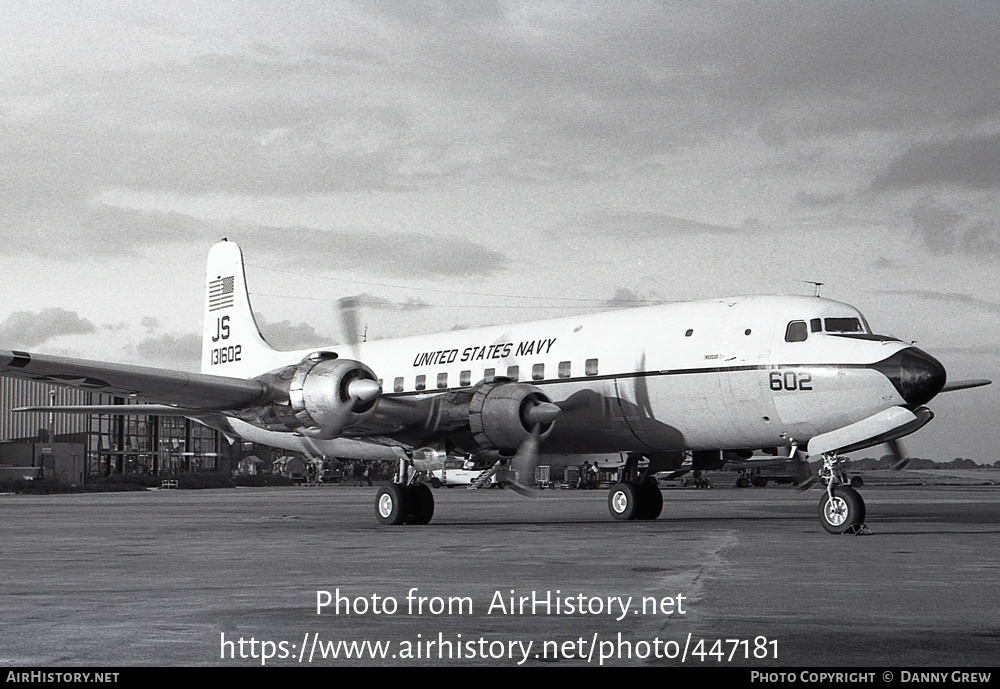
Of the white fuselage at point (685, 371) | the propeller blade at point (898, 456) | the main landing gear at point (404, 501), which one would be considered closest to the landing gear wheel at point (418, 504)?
the main landing gear at point (404, 501)

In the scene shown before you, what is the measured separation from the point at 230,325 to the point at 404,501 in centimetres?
883

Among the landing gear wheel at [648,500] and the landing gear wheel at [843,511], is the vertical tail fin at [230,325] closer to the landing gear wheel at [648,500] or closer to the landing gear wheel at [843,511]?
the landing gear wheel at [648,500]

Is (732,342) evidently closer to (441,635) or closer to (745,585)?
(745,585)

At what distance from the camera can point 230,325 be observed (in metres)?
26.8

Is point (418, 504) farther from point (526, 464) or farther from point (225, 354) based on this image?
point (225, 354)

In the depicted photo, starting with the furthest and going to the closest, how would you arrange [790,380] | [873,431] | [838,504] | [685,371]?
[685,371]
[790,380]
[838,504]
[873,431]

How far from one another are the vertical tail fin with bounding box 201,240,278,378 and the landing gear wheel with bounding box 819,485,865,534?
44.2ft

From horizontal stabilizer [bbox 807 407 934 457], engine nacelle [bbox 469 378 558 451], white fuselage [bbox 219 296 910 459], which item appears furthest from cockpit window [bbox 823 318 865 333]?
engine nacelle [bbox 469 378 558 451]

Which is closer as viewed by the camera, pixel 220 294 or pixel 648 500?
pixel 648 500

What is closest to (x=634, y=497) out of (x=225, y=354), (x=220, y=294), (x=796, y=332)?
(x=796, y=332)

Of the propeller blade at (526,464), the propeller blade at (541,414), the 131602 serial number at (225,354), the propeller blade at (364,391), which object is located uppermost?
the 131602 serial number at (225,354)

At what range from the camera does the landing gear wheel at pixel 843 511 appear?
657 inches

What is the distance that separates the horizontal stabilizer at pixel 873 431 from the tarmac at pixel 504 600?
1464mm

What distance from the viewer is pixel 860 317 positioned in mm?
18234
